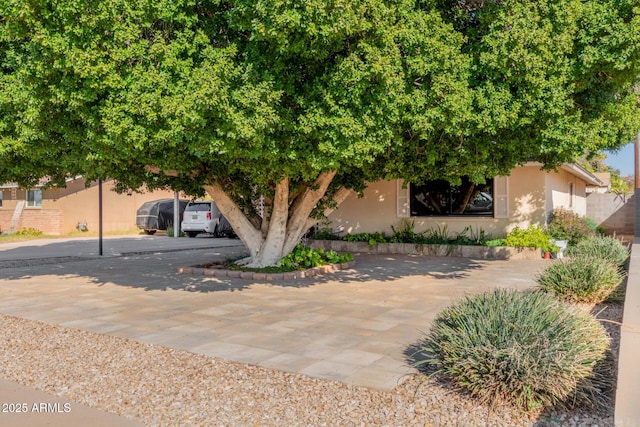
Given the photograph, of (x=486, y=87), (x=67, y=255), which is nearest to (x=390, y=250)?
(x=486, y=87)

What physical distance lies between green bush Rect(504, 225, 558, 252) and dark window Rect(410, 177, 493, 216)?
116cm

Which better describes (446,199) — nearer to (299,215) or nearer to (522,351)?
(299,215)

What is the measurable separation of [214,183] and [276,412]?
673 centimetres

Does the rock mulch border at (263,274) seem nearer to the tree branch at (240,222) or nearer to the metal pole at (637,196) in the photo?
the tree branch at (240,222)

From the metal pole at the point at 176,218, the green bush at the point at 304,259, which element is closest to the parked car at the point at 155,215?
the metal pole at the point at 176,218

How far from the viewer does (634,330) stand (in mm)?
4070

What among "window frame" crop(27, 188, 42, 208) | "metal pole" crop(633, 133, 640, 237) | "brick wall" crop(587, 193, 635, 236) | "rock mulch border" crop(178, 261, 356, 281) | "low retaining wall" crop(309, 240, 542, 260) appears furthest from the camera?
"window frame" crop(27, 188, 42, 208)

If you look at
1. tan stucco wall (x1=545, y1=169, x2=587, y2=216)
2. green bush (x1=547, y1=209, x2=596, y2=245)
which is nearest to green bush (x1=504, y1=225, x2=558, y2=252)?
green bush (x1=547, y1=209, x2=596, y2=245)

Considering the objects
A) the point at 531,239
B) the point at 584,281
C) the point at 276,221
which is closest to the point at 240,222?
the point at 276,221

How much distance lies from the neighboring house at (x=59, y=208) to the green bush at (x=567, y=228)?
17.2 meters

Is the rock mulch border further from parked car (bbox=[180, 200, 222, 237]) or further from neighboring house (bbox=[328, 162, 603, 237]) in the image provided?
parked car (bbox=[180, 200, 222, 237])

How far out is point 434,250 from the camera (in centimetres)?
1363

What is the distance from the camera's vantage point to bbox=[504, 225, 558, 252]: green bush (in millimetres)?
12391

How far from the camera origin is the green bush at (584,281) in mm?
6809
